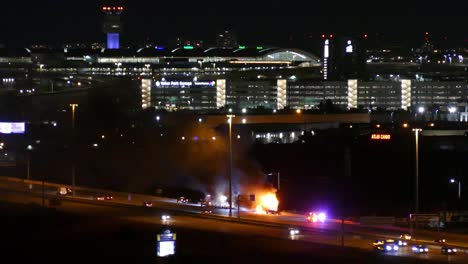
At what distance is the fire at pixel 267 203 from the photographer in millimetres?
27153

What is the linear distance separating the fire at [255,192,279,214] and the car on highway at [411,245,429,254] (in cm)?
802

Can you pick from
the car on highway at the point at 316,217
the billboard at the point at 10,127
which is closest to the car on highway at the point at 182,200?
the car on highway at the point at 316,217

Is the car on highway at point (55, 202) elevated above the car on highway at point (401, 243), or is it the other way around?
the car on highway at point (55, 202)

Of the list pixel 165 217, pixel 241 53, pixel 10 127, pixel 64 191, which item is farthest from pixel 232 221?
pixel 241 53

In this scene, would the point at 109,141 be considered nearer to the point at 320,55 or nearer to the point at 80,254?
the point at 80,254

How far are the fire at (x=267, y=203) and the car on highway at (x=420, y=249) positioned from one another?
26.3 ft

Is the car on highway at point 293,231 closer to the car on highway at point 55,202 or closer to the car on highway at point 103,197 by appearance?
the car on highway at point 55,202

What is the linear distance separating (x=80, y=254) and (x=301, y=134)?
1304 inches

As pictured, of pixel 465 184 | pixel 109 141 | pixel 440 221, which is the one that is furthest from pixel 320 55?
pixel 440 221

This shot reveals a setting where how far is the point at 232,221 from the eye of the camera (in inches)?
932

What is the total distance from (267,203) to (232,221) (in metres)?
4.78

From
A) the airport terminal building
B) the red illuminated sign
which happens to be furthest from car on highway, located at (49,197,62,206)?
the airport terminal building

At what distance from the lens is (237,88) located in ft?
240

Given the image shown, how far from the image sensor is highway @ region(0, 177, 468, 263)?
2005 centimetres
